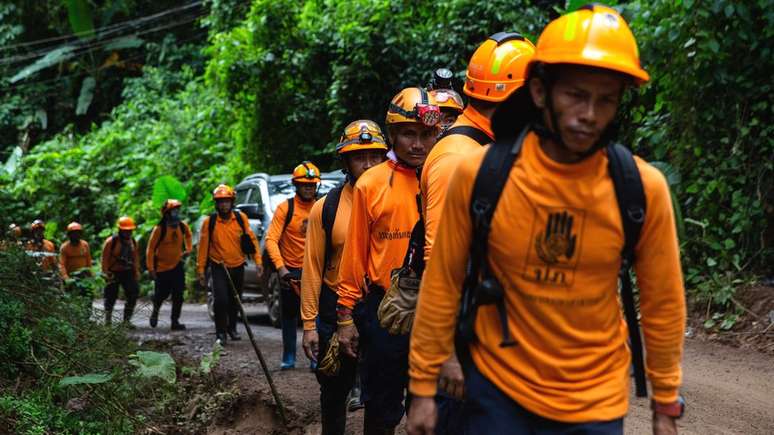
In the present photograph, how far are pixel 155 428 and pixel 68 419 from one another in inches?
36.8

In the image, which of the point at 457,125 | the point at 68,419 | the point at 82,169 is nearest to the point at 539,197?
the point at 457,125

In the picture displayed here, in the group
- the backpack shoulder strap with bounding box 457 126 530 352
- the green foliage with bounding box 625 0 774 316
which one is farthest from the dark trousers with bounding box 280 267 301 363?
the backpack shoulder strap with bounding box 457 126 530 352

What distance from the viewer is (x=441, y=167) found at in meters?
3.91

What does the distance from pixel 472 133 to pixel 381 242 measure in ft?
3.98

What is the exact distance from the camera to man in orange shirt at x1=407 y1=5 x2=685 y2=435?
2861 mm

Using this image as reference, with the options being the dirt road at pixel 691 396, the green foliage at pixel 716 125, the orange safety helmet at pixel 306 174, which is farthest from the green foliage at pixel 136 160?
the dirt road at pixel 691 396

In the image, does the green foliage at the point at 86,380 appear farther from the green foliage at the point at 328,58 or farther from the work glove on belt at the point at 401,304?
the green foliage at the point at 328,58

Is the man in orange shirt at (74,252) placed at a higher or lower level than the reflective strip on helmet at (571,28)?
lower

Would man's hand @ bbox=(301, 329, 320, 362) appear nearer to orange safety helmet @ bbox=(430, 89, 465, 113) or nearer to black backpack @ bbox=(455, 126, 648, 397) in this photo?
orange safety helmet @ bbox=(430, 89, 465, 113)

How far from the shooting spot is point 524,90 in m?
3.11

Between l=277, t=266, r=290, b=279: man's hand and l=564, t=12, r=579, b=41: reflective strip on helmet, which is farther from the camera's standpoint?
l=277, t=266, r=290, b=279: man's hand

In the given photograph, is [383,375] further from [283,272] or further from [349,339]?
[283,272]

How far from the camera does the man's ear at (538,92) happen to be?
300 centimetres

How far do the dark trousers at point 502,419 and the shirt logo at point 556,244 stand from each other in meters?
0.41
